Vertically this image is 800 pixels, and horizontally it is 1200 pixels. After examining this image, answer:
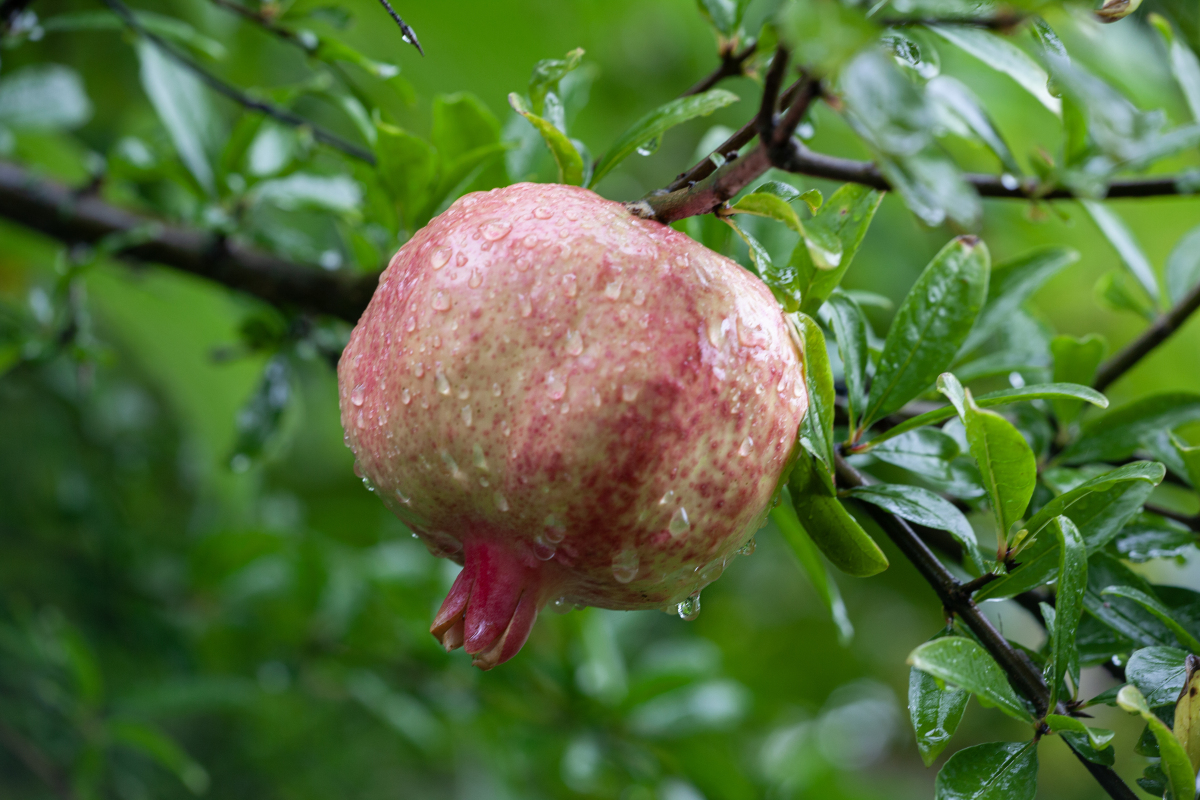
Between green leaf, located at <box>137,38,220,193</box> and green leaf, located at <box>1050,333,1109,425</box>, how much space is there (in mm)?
436

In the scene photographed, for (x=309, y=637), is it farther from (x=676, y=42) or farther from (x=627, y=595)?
(x=676, y=42)

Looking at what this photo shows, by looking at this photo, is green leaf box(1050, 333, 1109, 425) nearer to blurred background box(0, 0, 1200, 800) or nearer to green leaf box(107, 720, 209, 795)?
blurred background box(0, 0, 1200, 800)

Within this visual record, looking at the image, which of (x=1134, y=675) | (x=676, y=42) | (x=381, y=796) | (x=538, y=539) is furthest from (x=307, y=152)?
(x=381, y=796)

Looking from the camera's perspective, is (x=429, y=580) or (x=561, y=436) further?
(x=429, y=580)

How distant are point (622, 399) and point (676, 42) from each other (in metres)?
0.98

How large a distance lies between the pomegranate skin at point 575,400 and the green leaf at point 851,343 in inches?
1.8

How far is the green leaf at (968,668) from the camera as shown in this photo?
0.24 metres

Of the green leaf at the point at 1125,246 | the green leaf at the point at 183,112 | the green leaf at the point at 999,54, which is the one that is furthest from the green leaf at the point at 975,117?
the green leaf at the point at 183,112

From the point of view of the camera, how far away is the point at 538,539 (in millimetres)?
250

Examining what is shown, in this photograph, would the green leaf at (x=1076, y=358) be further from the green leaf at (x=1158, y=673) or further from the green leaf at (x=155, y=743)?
the green leaf at (x=155, y=743)

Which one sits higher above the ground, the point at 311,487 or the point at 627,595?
the point at 627,595

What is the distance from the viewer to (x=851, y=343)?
0.32m

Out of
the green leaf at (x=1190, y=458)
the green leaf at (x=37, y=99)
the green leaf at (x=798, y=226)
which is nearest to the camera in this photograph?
the green leaf at (x=798, y=226)

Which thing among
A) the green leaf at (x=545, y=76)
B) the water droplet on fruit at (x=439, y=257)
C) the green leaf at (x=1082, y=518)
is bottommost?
the green leaf at (x=1082, y=518)
